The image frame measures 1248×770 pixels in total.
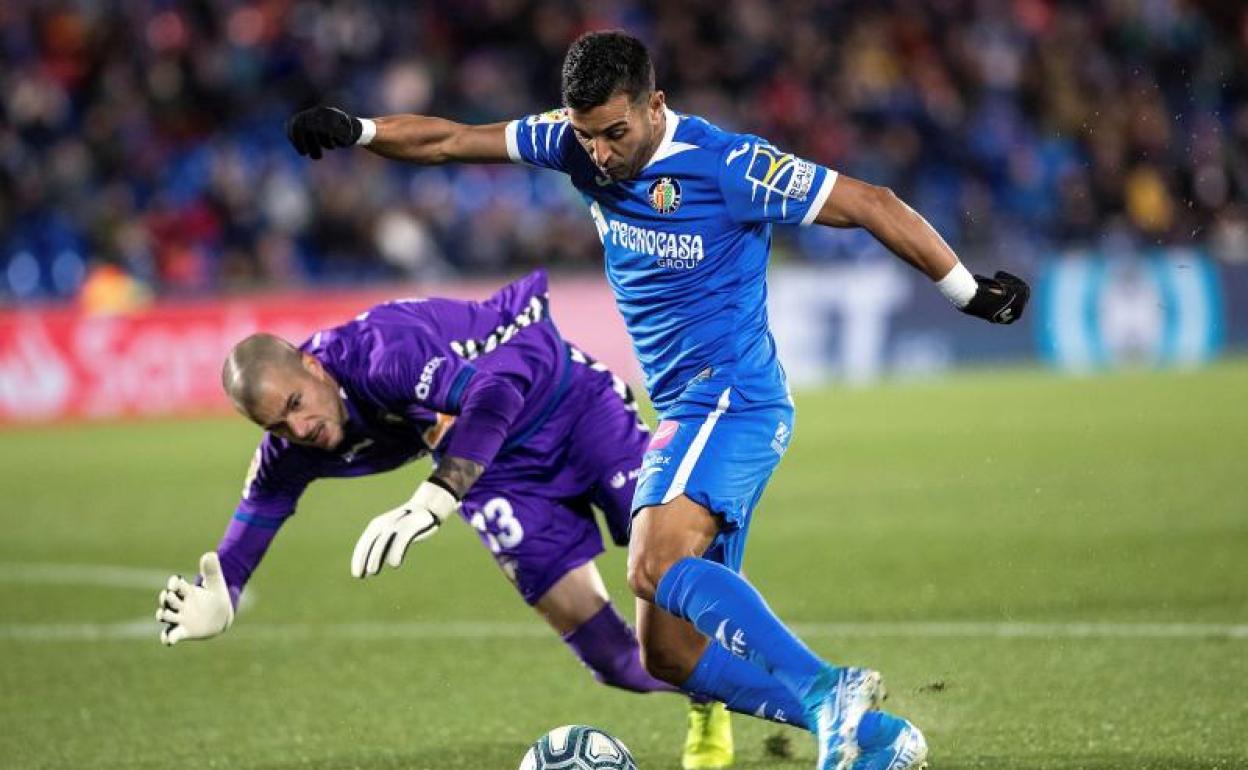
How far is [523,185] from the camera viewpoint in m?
22.6

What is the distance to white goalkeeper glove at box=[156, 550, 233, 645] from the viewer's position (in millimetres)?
5828

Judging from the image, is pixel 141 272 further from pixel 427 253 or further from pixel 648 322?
pixel 648 322

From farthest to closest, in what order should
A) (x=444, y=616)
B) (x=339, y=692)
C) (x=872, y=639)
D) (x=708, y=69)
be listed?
(x=708, y=69) → (x=444, y=616) → (x=872, y=639) → (x=339, y=692)

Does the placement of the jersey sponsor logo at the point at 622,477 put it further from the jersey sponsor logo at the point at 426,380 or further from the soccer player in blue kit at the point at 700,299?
the jersey sponsor logo at the point at 426,380

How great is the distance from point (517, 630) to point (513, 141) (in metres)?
3.67

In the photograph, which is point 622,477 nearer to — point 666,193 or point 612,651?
point 612,651

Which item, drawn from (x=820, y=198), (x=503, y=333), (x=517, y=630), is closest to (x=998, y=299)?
(x=820, y=198)

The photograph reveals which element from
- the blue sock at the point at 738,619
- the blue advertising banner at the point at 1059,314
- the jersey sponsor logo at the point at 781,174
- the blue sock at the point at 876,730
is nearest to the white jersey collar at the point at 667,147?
the jersey sponsor logo at the point at 781,174

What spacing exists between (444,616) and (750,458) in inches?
169

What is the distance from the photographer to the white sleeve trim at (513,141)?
5930mm

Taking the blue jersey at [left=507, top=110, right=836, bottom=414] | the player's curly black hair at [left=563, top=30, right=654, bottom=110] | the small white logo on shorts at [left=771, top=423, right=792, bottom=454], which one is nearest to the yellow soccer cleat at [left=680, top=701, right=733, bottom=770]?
the small white logo on shorts at [left=771, top=423, right=792, bottom=454]

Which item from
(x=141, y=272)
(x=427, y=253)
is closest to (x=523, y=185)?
(x=427, y=253)

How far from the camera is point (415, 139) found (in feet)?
20.1

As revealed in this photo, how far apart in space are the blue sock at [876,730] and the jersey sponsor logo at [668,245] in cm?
153
